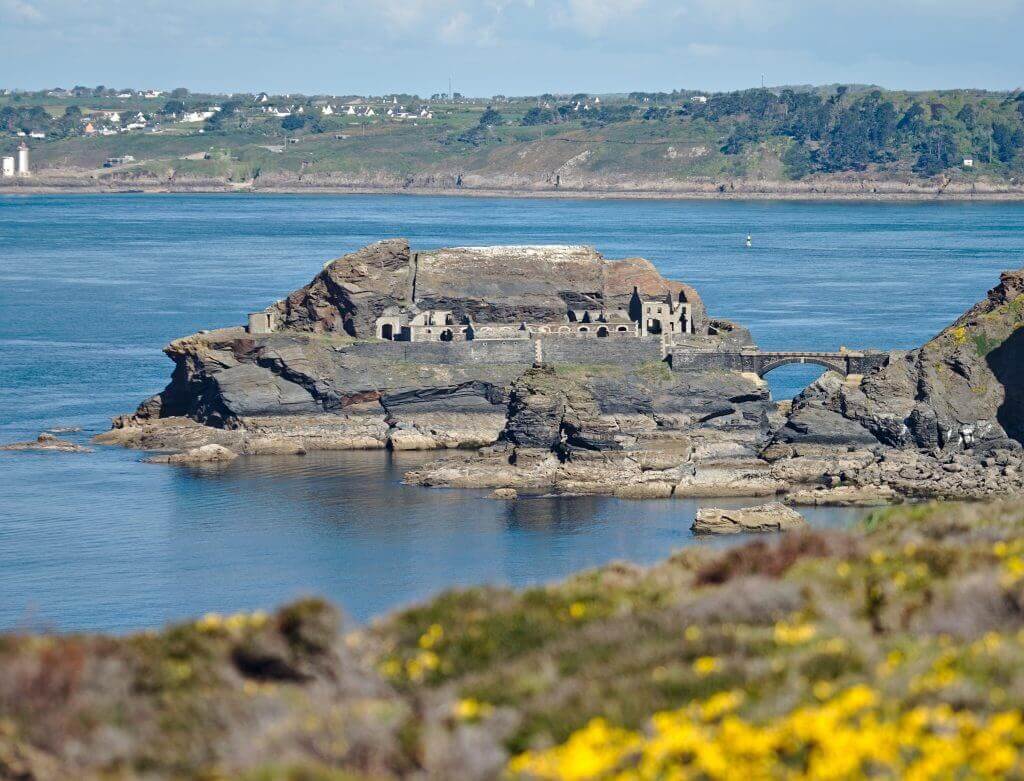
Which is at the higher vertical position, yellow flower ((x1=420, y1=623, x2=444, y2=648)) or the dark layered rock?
yellow flower ((x1=420, y1=623, x2=444, y2=648))

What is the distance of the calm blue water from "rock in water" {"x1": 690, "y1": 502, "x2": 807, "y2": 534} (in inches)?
38.4

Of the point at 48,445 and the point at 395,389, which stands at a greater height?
the point at 395,389

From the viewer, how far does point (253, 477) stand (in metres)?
58.5

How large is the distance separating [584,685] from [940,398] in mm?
50023

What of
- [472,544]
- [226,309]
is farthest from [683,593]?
[226,309]

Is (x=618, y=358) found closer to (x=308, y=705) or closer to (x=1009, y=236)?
(x=308, y=705)

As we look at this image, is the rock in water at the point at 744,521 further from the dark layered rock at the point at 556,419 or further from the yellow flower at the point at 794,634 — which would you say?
the yellow flower at the point at 794,634

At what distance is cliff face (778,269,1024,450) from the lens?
57.9m

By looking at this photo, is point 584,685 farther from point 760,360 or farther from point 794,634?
point 760,360

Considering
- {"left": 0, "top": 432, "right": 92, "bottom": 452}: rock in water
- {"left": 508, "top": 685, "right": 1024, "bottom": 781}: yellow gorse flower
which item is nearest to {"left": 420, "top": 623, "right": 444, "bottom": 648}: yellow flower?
{"left": 508, "top": 685, "right": 1024, "bottom": 781}: yellow gorse flower

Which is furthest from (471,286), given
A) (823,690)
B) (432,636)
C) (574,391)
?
(823,690)

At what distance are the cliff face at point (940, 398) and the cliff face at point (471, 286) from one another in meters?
12.6

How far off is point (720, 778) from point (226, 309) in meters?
93.7

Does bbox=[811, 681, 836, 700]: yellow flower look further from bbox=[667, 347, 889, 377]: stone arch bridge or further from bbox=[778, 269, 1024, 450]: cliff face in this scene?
bbox=[667, 347, 889, 377]: stone arch bridge
